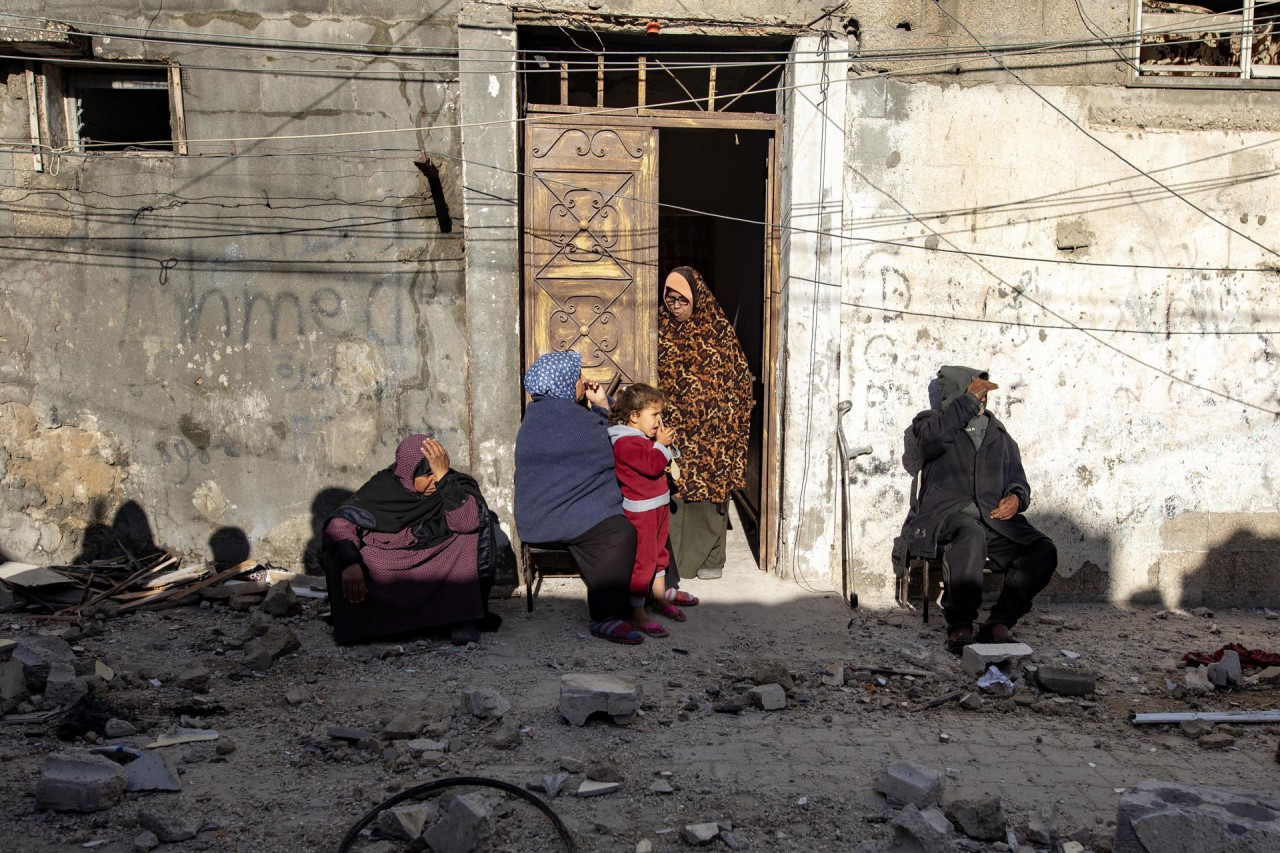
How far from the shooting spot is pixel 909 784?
3.50 metres

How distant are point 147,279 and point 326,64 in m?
1.63

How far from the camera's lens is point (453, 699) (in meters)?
4.41

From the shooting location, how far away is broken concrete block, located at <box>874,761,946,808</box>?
3467 millimetres

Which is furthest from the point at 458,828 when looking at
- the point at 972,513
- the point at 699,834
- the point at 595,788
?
the point at 972,513

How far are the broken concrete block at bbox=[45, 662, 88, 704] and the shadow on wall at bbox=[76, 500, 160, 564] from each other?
180 centimetres

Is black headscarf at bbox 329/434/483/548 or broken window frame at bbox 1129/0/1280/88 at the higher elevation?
broken window frame at bbox 1129/0/1280/88

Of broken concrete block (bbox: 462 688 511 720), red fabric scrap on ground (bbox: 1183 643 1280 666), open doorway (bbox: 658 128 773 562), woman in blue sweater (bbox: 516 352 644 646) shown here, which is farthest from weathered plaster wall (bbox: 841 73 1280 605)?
broken concrete block (bbox: 462 688 511 720)

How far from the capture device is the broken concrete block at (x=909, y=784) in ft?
11.4

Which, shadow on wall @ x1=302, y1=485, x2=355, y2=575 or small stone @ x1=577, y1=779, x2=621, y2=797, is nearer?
small stone @ x1=577, y1=779, x2=621, y2=797

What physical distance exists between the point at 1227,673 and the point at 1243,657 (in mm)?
387

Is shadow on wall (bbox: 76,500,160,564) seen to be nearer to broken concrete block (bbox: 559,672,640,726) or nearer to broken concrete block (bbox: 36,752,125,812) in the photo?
broken concrete block (bbox: 36,752,125,812)

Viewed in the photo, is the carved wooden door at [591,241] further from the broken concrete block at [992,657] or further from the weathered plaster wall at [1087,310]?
the broken concrete block at [992,657]

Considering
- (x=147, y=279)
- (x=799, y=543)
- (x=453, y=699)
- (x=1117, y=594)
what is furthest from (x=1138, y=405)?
(x=147, y=279)

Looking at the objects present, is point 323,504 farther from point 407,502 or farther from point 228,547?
point 407,502
